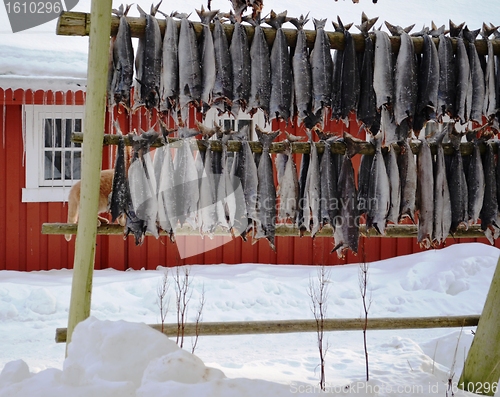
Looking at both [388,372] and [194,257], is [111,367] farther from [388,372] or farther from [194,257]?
[194,257]

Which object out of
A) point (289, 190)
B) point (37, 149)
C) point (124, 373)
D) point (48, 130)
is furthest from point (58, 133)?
point (124, 373)

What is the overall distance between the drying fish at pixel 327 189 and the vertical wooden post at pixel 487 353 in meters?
1.42

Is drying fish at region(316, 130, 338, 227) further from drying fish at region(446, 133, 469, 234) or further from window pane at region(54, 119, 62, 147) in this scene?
window pane at region(54, 119, 62, 147)

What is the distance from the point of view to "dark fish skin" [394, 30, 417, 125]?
4.51 m

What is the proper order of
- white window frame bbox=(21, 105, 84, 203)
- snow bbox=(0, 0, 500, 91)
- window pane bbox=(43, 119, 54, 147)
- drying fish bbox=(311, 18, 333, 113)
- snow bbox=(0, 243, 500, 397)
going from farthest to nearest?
window pane bbox=(43, 119, 54, 147)
white window frame bbox=(21, 105, 84, 203)
snow bbox=(0, 0, 500, 91)
drying fish bbox=(311, 18, 333, 113)
snow bbox=(0, 243, 500, 397)

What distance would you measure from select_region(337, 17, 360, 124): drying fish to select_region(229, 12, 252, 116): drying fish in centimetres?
71

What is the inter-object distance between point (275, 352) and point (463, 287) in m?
3.67

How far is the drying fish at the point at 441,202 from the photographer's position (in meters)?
4.75

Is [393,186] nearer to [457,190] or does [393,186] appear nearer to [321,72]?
[457,190]

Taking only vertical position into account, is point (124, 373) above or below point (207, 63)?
below

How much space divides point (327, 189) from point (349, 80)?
821mm

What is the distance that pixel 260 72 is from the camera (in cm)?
441

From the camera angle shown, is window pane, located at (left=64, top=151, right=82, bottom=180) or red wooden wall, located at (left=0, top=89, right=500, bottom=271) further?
window pane, located at (left=64, top=151, right=82, bottom=180)

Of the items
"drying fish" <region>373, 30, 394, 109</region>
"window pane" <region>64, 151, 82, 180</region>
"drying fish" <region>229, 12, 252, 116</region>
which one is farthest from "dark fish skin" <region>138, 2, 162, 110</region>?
"window pane" <region>64, 151, 82, 180</region>
